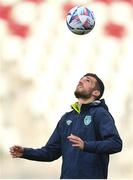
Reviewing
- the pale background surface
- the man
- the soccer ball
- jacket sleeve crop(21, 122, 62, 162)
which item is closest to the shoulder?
the man

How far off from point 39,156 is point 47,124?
1961 millimetres

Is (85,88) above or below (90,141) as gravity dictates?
above

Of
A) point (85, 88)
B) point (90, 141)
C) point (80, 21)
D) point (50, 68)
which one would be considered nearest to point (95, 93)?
point (85, 88)

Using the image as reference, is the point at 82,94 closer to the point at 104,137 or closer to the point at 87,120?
the point at 87,120

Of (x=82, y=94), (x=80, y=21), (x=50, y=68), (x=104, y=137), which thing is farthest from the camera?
(x=50, y=68)

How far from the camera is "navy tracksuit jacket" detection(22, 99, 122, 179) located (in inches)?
96.9

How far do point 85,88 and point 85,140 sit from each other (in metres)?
0.24

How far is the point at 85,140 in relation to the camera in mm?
2525

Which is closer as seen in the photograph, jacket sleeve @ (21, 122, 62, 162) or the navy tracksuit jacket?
the navy tracksuit jacket

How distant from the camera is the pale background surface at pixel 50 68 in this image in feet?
15.3

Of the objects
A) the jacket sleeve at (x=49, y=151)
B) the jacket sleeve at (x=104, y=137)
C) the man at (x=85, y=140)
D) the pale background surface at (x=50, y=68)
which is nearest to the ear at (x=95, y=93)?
the man at (x=85, y=140)

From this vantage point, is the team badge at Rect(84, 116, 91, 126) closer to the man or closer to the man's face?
the man

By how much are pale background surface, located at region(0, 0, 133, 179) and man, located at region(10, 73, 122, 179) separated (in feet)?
6.38

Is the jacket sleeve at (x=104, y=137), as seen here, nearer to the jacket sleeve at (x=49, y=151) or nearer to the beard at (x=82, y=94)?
the beard at (x=82, y=94)
